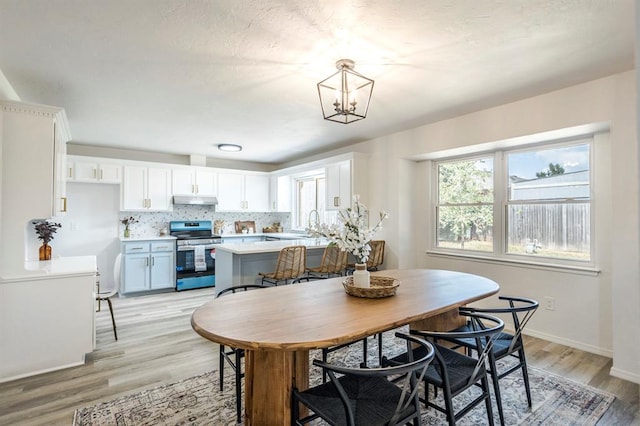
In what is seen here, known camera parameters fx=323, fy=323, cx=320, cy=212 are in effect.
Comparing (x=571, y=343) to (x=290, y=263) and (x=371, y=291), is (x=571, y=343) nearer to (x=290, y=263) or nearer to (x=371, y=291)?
(x=371, y=291)

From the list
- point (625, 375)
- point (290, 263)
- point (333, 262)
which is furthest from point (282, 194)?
point (625, 375)

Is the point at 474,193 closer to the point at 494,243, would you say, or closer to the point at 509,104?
the point at 494,243

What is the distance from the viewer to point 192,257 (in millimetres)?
5660

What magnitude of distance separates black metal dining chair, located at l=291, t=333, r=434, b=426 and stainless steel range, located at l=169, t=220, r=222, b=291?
Answer: 14.9 ft

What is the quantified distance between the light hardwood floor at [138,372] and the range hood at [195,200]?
2.41 meters

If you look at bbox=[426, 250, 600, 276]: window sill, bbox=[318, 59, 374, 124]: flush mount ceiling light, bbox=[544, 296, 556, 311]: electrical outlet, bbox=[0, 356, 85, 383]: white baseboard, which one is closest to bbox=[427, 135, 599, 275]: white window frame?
bbox=[426, 250, 600, 276]: window sill

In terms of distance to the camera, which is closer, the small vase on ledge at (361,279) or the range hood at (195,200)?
the small vase on ledge at (361,279)

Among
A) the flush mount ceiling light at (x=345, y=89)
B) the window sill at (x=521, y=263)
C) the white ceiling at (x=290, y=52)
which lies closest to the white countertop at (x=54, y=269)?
the white ceiling at (x=290, y=52)

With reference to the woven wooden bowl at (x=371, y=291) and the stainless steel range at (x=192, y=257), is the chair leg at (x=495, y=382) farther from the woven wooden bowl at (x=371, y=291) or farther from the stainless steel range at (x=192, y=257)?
the stainless steel range at (x=192, y=257)

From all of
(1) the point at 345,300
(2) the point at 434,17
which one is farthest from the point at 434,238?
(2) the point at 434,17

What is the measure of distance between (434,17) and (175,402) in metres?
3.01

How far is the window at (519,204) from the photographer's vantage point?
329cm

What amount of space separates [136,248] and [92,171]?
1.41m

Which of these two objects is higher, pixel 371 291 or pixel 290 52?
pixel 290 52
